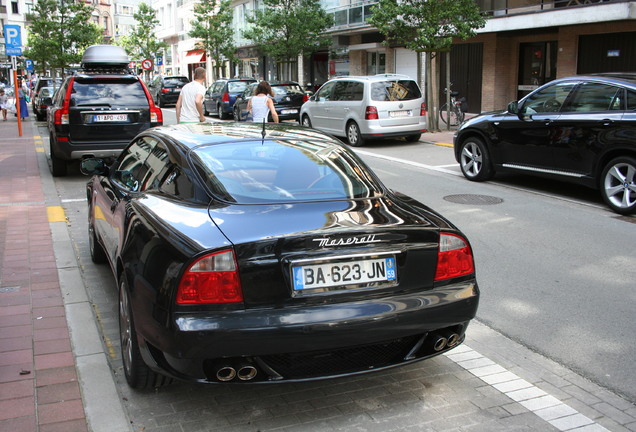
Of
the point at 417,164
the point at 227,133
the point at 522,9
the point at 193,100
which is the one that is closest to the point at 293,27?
the point at 522,9

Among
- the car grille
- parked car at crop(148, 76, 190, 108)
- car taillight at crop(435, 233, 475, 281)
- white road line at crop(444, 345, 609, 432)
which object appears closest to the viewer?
the car grille

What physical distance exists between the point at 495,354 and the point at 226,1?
145 feet

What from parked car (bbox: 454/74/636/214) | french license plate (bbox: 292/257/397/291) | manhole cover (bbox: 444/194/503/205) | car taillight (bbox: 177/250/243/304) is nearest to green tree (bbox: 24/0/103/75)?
parked car (bbox: 454/74/636/214)

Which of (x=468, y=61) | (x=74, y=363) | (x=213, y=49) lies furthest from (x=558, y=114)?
(x=213, y=49)

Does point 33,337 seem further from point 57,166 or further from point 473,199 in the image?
point 57,166

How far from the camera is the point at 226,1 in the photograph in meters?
45.0

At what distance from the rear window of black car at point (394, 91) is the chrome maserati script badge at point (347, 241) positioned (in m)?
12.7

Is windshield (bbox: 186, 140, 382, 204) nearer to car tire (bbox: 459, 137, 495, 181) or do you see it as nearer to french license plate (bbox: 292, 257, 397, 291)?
french license plate (bbox: 292, 257, 397, 291)

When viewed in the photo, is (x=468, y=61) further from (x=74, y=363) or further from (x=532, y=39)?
(x=74, y=363)

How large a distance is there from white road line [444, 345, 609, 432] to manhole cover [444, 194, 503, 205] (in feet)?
17.1

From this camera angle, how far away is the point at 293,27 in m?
31.5

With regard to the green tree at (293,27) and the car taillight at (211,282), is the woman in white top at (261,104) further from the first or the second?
the green tree at (293,27)

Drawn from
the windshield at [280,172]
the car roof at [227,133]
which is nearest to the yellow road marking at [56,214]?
the car roof at [227,133]

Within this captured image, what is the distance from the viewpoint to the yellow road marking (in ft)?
27.6
